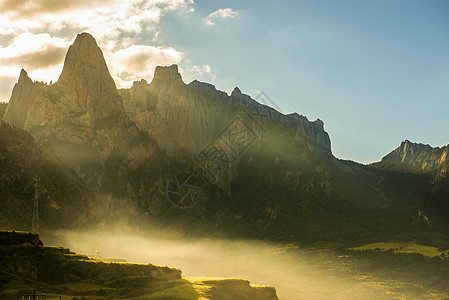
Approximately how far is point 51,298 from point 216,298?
55.8 m

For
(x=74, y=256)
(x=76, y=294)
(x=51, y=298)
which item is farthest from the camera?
(x=74, y=256)

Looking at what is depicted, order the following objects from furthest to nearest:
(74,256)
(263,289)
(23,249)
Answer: (263,289), (74,256), (23,249)

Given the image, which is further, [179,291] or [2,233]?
[2,233]

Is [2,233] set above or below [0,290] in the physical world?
above

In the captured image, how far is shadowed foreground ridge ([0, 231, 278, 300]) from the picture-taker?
147m

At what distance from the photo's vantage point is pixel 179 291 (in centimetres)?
15175

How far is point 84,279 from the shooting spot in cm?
15700

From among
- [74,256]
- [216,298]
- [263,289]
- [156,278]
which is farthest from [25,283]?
[263,289]

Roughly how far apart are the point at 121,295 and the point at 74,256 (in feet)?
105

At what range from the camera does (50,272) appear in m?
156

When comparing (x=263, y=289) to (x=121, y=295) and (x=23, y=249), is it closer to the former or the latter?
(x=121, y=295)

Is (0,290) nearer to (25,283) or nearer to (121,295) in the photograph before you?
(25,283)

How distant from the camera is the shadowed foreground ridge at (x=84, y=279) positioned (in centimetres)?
14738

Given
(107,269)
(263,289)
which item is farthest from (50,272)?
(263,289)
